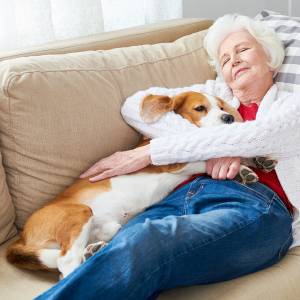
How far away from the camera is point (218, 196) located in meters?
1.57

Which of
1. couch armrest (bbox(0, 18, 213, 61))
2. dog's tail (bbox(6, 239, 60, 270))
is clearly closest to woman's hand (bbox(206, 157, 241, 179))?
dog's tail (bbox(6, 239, 60, 270))

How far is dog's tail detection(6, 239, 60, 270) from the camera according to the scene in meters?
1.43

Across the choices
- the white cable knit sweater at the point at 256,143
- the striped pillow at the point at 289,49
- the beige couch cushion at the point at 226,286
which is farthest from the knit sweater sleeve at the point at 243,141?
the beige couch cushion at the point at 226,286

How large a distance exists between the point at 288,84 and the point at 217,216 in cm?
62

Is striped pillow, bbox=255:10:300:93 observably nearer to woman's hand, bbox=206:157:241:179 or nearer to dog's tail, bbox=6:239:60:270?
woman's hand, bbox=206:157:241:179

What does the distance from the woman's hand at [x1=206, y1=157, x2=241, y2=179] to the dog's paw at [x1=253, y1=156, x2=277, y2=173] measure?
7 cm

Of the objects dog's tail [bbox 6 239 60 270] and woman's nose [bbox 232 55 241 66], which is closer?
dog's tail [bbox 6 239 60 270]

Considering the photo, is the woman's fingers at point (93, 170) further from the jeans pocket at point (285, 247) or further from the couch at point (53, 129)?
the jeans pocket at point (285, 247)

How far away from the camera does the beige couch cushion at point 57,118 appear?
5.24ft

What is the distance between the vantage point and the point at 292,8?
3184 mm

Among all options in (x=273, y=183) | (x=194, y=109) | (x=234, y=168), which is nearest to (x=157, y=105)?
(x=194, y=109)

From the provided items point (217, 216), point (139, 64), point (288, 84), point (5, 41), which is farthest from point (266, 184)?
point (5, 41)

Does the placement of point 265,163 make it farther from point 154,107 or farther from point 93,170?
point 93,170

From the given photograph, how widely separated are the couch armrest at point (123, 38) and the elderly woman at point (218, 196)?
0.21 metres
